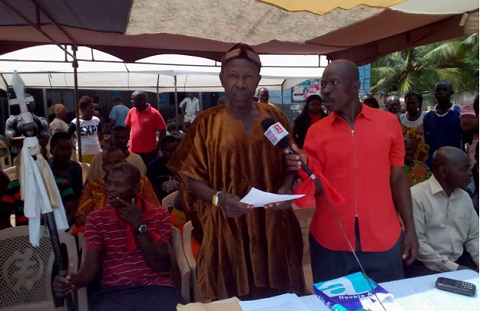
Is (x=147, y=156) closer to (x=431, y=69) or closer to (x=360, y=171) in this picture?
(x=360, y=171)

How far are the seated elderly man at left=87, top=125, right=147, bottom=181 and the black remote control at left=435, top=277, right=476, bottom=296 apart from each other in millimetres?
3267

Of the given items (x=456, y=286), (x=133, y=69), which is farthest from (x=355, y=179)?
(x=133, y=69)

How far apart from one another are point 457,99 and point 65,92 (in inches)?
756

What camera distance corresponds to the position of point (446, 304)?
67.3 inches

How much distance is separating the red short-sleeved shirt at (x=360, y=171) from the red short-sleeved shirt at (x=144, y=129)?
15.9 feet

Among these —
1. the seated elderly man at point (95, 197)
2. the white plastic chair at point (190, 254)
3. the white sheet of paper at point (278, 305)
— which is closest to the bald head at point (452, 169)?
the white sheet of paper at point (278, 305)

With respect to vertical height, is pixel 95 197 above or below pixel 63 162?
below

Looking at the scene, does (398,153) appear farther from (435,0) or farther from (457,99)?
(457,99)

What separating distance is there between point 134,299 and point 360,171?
1557 mm

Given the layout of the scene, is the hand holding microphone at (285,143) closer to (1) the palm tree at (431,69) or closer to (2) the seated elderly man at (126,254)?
(2) the seated elderly man at (126,254)

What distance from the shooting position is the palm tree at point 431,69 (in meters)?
20.8

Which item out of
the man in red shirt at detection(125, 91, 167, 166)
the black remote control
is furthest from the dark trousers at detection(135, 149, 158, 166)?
the black remote control

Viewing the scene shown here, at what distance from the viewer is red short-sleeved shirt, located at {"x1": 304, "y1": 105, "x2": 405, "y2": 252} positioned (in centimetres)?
209

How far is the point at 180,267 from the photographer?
2932 mm
